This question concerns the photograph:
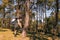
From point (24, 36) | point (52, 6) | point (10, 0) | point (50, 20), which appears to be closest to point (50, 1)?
point (52, 6)

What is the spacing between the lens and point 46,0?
100ft

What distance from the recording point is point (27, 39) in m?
15.7

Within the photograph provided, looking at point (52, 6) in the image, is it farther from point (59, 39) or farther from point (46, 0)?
point (59, 39)

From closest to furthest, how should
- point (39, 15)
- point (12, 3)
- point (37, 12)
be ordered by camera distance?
point (12, 3), point (37, 12), point (39, 15)

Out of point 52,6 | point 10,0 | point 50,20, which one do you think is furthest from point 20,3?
point 50,20

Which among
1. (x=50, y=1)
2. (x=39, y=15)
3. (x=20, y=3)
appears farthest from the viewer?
(x=39, y=15)

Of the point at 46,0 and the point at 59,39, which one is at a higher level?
the point at 46,0

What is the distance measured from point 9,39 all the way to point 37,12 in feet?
81.9

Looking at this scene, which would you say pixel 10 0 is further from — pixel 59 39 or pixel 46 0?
pixel 59 39

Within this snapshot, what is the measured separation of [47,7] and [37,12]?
7.36 metres

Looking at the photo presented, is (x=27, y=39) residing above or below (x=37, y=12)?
below

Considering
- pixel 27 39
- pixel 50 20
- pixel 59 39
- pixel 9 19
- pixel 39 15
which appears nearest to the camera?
pixel 27 39

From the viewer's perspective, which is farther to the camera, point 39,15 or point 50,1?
point 39,15

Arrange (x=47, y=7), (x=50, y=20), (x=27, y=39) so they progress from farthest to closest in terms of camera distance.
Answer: (x=50, y=20), (x=47, y=7), (x=27, y=39)
